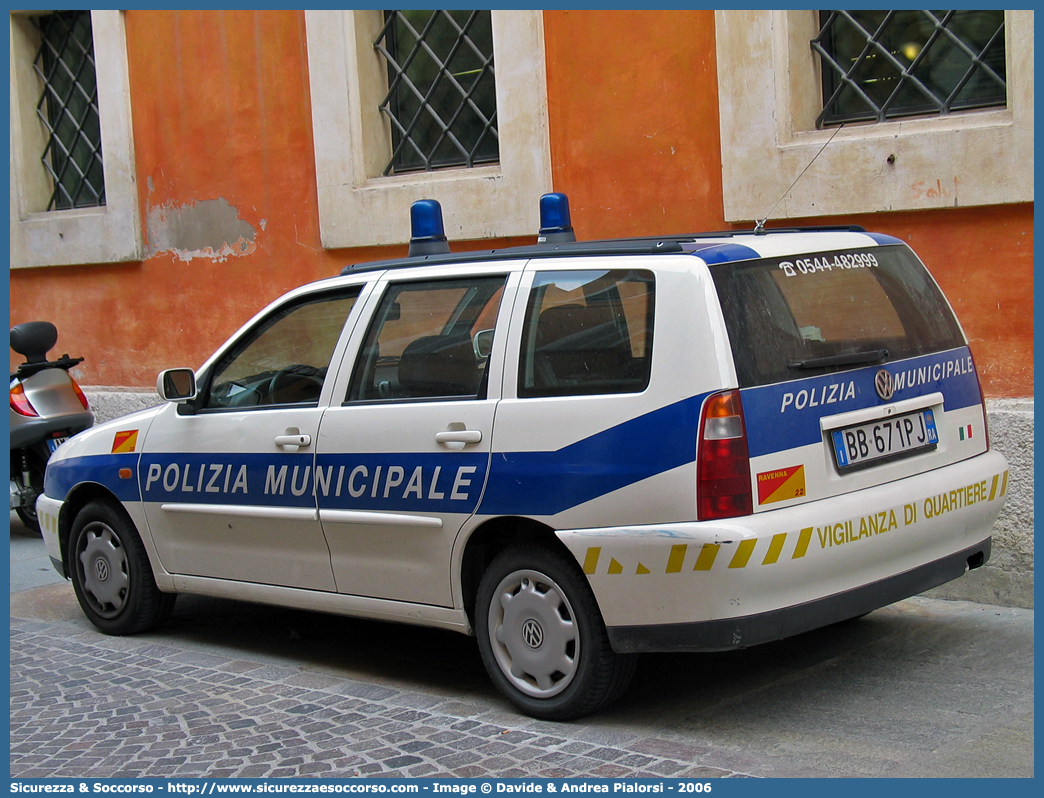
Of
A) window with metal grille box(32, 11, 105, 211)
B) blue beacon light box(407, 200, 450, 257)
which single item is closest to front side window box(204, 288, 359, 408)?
blue beacon light box(407, 200, 450, 257)

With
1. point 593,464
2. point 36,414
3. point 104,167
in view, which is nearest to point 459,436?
point 593,464

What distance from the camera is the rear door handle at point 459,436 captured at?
460cm

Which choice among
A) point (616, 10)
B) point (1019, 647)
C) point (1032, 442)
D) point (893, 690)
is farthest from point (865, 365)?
point (616, 10)

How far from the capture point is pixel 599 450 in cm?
423

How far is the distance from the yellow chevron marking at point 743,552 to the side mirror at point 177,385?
112 inches

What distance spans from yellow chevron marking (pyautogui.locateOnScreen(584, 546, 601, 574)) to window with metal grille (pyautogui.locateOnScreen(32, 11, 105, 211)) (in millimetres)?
8438

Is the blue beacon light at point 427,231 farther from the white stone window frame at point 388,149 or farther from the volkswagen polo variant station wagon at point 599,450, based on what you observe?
the white stone window frame at point 388,149

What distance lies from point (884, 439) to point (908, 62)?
10.6ft

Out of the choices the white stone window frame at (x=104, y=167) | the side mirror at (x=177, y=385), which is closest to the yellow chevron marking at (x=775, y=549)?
the side mirror at (x=177, y=385)

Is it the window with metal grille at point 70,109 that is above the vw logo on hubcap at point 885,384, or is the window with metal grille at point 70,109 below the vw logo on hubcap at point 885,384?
above

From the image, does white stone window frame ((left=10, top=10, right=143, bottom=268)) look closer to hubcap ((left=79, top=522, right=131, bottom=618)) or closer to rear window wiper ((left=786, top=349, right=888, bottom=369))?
hubcap ((left=79, top=522, right=131, bottom=618))

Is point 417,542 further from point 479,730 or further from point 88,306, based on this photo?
point 88,306

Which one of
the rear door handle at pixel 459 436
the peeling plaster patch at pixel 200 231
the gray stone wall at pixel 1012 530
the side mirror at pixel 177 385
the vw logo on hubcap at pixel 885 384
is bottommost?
the gray stone wall at pixel 1012 530

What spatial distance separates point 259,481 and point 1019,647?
3360 mm
